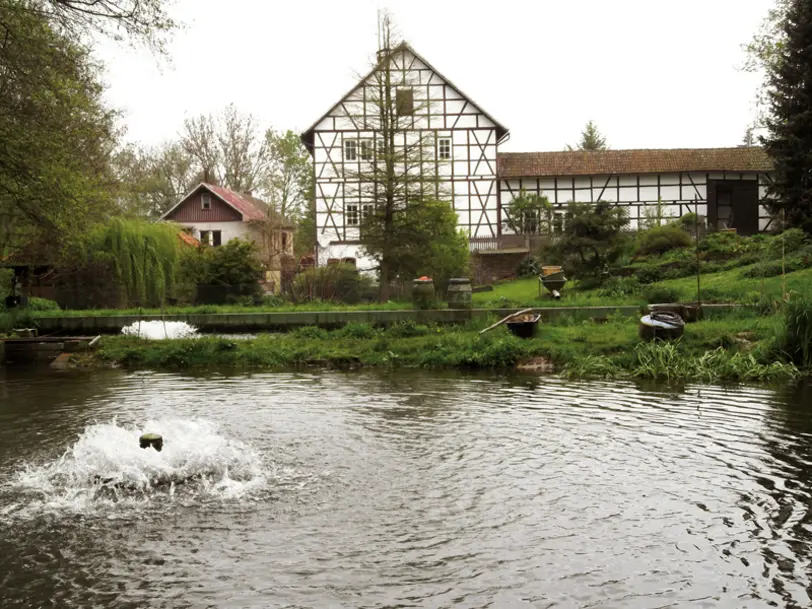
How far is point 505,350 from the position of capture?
59.9 ft

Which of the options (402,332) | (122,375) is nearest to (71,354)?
(122,375)

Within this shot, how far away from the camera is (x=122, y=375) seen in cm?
1828

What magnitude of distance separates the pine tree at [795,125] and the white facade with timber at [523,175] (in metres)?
14.8

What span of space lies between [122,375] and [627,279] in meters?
17.0

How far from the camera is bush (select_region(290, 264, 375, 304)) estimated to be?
3069 centimetres

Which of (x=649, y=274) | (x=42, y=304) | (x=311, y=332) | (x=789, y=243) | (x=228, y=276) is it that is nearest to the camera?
A: (x=311, y=332)

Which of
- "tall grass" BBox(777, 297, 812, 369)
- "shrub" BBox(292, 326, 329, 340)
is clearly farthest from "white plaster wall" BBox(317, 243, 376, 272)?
"tall grass" BBox(777, 297, 812, 369)

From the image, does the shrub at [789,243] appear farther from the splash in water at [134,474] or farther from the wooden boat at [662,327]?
the splash in water at [134,474]

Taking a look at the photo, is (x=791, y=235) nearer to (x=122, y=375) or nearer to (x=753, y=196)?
(x=753, y=196)

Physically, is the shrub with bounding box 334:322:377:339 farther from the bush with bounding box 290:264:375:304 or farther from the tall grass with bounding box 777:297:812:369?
the tall grass with bounding box 777:297:812:369

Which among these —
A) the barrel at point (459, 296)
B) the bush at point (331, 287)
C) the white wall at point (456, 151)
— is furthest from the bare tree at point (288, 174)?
the barrel at point (459, 296)

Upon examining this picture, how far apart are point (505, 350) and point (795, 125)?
60.0ft

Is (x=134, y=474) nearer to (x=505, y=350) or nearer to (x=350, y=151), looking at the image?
(x=505, y=350)

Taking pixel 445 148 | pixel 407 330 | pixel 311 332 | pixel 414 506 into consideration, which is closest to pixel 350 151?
pixel 445 148
